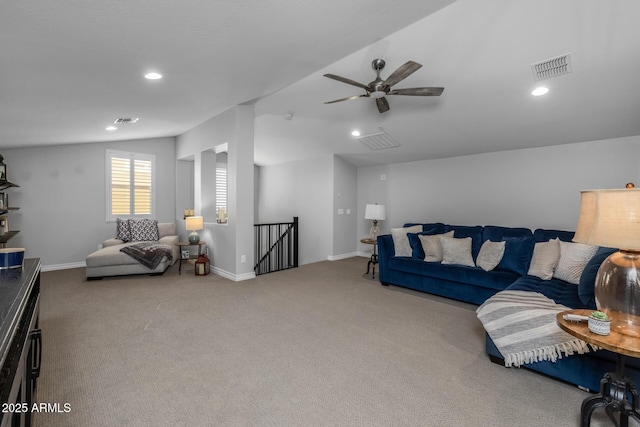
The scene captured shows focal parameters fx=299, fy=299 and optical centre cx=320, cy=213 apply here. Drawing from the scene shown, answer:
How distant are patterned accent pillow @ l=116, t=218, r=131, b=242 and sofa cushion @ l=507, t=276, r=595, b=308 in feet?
20.5

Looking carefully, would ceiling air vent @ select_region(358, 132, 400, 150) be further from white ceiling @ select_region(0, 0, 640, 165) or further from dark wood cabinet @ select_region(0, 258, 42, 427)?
dark wood cabinet @ select_region(0, 258, 42, 427)

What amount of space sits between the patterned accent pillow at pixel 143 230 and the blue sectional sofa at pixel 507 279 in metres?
4.40

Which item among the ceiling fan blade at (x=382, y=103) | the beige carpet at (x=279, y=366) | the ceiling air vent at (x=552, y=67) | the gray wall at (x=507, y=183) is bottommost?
the beige carpet at (x=279, y=366)

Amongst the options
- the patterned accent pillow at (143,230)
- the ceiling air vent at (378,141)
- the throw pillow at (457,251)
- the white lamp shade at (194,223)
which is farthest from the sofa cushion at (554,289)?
→ the patterned accent pillow at (143,230)

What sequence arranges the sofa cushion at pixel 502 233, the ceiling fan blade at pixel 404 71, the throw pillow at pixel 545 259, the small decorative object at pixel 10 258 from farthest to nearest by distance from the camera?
the sofa cushion at pixel 502 233
the throw pillow at pixel 545 259
the ceiling fan blade at pixel 404 71
the small decorative object at pixel 10 258

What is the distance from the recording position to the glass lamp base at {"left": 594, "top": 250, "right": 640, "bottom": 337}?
1.50 metres

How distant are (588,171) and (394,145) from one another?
3046 mm

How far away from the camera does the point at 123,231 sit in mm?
5762

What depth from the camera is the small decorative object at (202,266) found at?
5.07 m

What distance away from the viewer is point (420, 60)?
333 centimetres

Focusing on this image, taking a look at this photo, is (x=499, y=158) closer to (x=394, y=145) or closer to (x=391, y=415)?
(x=394, y=145)

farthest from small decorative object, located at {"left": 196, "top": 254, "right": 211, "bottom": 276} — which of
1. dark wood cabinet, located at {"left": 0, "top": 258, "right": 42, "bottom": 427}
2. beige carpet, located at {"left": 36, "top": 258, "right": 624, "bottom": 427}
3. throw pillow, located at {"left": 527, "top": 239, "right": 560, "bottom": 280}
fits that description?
throw pillow, located at {"left": 527, "top": 239, "right": 560, "bottom": 280}

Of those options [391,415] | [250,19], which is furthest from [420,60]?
[391,415]

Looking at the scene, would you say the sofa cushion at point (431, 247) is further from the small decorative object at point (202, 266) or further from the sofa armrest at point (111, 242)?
the sofa armrest at point (111, 242)
